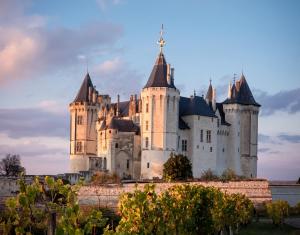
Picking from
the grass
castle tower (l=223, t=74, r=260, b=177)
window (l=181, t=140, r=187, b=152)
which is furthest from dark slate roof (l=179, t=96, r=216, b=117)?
the grass

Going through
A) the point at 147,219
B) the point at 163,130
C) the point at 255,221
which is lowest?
the point at 255,221

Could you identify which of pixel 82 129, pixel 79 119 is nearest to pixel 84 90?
pixel 79 119

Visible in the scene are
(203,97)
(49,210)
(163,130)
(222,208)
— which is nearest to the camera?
(49,210)

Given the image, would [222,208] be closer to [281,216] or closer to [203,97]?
[281,216]

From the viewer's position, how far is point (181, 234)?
2420 centimetres

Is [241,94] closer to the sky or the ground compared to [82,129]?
closer to the sky

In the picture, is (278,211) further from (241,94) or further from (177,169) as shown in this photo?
(241,94)

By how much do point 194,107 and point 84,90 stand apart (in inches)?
613

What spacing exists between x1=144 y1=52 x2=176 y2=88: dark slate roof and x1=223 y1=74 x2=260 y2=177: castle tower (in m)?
11.7

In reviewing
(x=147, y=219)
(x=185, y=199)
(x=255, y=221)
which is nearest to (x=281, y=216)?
(x=255, y=221)

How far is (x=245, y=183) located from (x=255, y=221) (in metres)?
3.07

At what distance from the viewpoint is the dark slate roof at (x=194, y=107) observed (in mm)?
72562

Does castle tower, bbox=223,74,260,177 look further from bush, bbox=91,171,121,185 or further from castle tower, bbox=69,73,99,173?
bush, bbox=91,171,121,185

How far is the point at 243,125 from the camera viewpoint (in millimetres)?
79312
